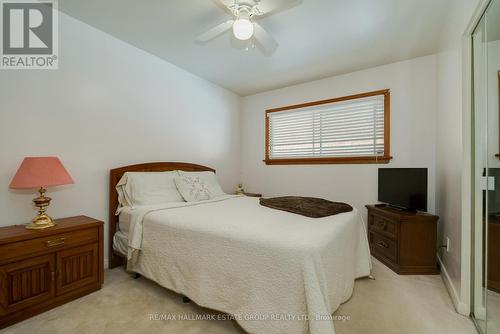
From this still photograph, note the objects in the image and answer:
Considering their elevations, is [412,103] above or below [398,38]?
below

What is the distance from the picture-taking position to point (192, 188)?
9.24ft

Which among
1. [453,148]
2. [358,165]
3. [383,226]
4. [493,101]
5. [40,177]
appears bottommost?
[383,226]

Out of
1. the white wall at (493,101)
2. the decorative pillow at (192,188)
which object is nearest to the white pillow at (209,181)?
the decorative pillow at (192,188)

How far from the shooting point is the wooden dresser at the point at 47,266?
5.07ft

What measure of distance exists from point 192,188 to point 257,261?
167 centimetres

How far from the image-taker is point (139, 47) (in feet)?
9.05

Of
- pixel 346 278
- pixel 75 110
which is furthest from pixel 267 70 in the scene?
pixel 346 278

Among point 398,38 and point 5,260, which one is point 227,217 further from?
point 398,38

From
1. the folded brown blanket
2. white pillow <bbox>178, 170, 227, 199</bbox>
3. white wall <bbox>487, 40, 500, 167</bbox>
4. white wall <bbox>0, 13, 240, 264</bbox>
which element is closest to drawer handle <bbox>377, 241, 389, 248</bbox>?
the folded brown blanket

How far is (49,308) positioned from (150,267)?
731 millimetres

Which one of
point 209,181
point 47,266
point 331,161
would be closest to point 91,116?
point 47,266

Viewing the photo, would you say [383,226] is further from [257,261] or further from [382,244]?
[257,261]

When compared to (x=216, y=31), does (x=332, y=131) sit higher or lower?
lower

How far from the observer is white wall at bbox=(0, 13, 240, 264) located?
191cm
